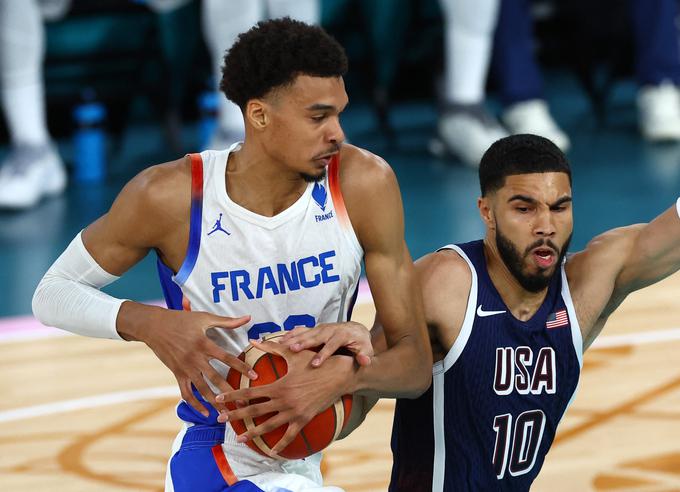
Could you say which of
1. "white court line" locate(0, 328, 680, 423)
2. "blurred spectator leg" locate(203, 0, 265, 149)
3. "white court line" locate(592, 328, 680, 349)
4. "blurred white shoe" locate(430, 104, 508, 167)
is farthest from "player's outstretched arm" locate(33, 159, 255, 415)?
"blurred white shoe" locate(430, 104, 508, 167)

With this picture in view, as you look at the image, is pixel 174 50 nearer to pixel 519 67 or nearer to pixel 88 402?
pixel 519 67

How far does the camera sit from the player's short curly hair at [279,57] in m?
3.35

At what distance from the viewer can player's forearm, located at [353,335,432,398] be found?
3387mm

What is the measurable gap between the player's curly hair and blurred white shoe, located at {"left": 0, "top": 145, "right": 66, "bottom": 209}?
5.25 metres

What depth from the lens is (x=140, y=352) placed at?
20.2 feet

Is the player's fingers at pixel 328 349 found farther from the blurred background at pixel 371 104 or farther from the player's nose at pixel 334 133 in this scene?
the blurred background at pixel 371 104

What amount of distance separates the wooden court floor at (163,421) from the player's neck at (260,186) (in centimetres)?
147

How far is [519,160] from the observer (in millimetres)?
3629

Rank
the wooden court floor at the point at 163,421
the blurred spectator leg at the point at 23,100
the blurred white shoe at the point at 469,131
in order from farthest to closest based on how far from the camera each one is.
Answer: the blurred white shoe at the point at 469,131, the blurred spectator leg at the point at 23,100, the wooden court floor at the point at 163,421

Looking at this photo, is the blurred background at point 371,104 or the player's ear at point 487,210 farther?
the blurred background at point 371,104

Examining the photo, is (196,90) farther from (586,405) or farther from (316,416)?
(316,416)

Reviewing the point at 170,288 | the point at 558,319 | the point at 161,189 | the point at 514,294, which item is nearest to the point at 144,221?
the point at 161,189

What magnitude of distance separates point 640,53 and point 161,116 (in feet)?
11.3

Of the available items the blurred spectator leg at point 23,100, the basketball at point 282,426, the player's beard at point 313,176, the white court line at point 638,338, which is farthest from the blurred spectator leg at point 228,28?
the basketball at point 282,426
